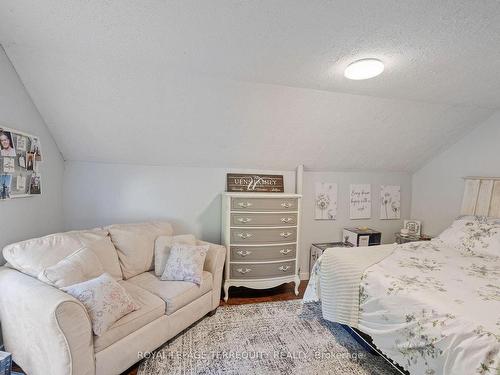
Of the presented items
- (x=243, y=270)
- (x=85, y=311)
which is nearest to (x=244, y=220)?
(x=243, y=270)

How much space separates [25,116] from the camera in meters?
2.01

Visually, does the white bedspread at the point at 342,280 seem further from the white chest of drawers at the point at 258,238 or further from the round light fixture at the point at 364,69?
the round light fixture at the point at 364,69

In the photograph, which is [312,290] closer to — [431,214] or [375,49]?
[375,49]

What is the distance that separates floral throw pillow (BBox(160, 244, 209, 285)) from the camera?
219 centimetres

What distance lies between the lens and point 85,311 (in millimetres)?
1409

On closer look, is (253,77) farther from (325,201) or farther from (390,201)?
(390,201)

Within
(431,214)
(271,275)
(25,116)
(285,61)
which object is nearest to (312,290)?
(271,275)

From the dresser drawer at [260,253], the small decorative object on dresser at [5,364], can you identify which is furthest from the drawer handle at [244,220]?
the small decorative object on dresser at [5,364]

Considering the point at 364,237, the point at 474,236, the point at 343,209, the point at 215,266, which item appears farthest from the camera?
the point at 343,209

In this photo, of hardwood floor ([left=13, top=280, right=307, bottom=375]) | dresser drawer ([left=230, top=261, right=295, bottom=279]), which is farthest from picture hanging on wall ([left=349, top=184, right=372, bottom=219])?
dresser drawer ([left=230, top=261, right=295, bottom=279])

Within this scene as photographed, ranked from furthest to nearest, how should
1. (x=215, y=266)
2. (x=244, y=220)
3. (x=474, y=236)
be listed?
(x=244, y=220), (x=474, y=236), (x=215, y=266)

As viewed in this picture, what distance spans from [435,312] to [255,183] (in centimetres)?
220

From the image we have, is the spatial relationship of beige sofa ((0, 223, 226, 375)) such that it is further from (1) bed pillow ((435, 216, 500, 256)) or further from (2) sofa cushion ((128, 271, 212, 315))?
(1) bed pillow ((435, 216, 500, 256))

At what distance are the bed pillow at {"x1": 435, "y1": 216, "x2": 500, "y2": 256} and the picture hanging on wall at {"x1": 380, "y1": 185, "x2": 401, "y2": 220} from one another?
978 mm
